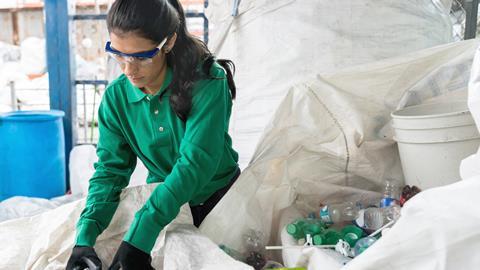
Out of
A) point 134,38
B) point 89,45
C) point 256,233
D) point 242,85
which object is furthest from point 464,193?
point 89,45

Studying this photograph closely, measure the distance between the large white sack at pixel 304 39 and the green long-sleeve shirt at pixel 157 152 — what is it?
70 centimetres

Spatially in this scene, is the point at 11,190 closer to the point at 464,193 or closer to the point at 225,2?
the point at 225,2

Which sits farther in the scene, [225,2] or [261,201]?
[225,2]

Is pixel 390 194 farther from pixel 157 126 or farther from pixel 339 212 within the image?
pixel 157 126

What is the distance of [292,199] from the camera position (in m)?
1.37

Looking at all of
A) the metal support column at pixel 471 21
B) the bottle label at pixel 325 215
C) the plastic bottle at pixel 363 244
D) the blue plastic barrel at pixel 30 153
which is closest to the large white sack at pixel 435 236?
the plastic bottle at pixel 363 244

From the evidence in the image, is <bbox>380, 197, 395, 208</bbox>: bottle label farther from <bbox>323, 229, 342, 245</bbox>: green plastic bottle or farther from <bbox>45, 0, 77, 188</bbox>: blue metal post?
Result: <bbox>45, 0, 77, 188</bbox>: blue metal post

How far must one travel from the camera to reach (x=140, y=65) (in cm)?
118

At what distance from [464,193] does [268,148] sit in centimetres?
68

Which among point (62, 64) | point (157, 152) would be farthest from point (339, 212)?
point (62, 64)

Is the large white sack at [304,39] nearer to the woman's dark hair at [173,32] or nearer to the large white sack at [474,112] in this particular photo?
the woman's dark hair at [173,32]

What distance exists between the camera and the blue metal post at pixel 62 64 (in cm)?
316

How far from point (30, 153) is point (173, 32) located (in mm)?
2051

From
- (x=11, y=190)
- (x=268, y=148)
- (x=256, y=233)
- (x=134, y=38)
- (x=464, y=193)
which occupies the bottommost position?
(x=11, y=190)
